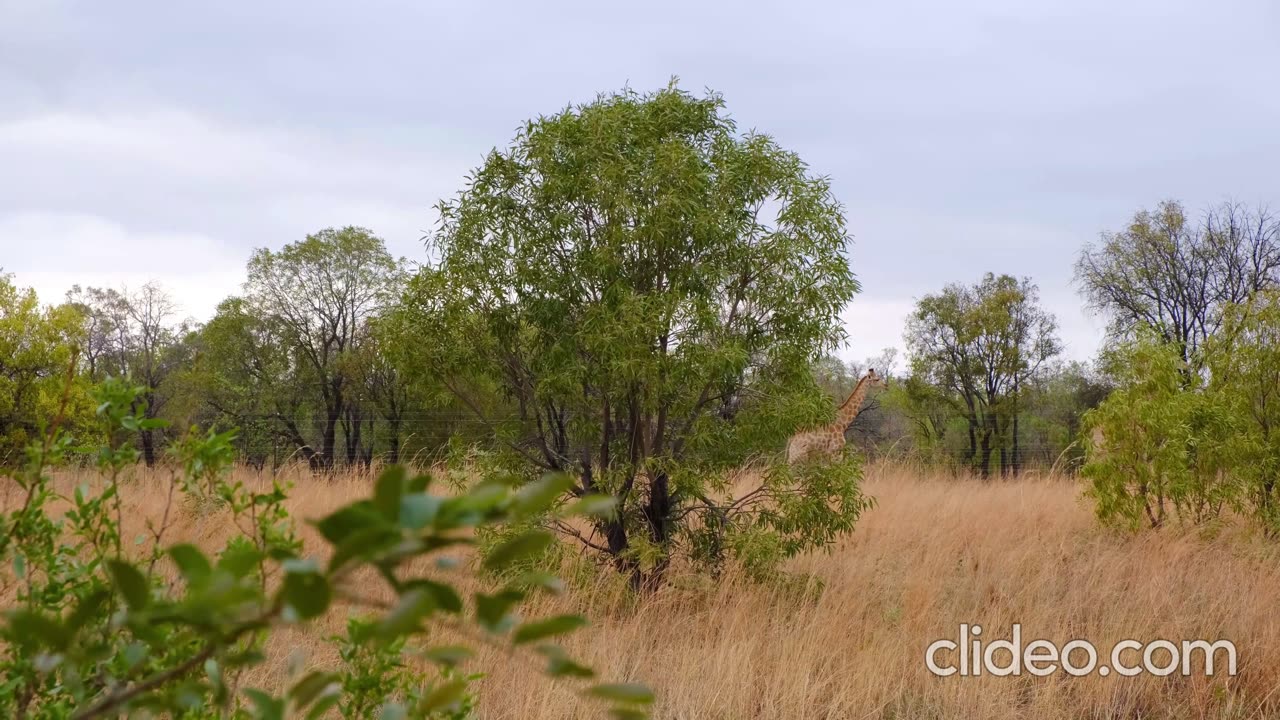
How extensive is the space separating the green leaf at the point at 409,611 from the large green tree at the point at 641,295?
530 centimetres

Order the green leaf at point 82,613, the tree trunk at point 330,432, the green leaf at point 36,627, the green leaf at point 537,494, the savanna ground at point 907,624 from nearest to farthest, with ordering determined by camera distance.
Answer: the green leaf at point 537,494 < the green leaf at point 36,627 < the green leaf at point 82,613 < the savanna ground at point 907,624 < the tree trunk at point 330,432

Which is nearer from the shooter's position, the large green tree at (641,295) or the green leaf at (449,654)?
the green leaf at (449,654)

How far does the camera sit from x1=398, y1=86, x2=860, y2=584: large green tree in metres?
6.12

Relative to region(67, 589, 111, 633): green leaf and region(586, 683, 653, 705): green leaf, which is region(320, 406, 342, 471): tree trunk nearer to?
region(67, 589, 111, 633): green leaf

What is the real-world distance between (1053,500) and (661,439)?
6376 millimetres

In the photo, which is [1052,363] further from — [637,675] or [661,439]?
[637,675]

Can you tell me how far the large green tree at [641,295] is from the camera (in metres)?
6.12

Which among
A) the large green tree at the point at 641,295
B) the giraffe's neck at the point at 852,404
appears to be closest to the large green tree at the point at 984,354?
the giraffe's neck at the point at 852,404

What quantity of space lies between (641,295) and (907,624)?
2362 millimetres

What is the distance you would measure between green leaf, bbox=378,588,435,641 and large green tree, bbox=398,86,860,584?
17.4 feet

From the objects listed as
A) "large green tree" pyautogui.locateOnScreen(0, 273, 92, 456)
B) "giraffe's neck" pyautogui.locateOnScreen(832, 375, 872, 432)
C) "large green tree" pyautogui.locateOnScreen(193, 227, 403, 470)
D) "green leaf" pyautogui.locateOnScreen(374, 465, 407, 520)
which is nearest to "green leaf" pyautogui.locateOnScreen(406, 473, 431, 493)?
"green leaf" pyautogui.locateOnScreen(374, 465, 407, 520)

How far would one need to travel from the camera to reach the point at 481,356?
6488 millimetres

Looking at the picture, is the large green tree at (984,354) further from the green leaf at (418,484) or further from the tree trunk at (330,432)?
the green leaf at (418,484)

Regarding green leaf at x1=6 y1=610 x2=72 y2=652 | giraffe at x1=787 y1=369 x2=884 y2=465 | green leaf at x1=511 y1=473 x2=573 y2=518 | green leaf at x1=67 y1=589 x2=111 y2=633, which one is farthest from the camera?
giraffe at x1=787 y1=369 x2=884 y2=465
